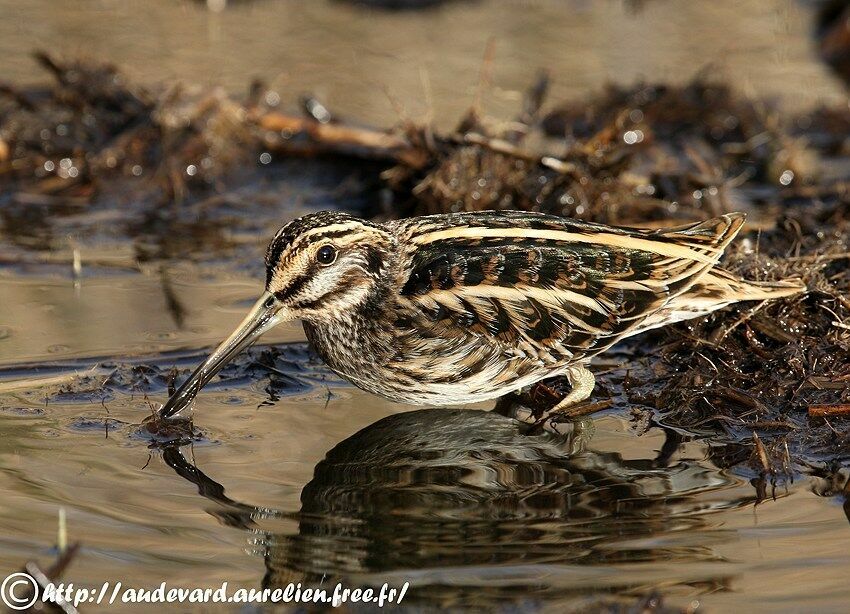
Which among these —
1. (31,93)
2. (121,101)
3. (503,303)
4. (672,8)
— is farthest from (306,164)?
(672,8)

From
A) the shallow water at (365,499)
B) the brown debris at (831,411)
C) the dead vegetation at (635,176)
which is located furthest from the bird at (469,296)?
the brown debris at (831,411)

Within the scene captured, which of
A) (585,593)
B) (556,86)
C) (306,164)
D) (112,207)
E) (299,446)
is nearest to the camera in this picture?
(585,593)

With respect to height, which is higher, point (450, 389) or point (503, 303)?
point (503, 303)

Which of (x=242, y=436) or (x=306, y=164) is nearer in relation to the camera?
(x=242, y=436)

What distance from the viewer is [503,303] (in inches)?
232

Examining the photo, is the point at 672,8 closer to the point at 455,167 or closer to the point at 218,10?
the point at 218,10

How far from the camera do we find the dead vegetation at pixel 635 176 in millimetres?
6203

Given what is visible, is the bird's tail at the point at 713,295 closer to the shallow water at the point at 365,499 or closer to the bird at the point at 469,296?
the bird at the point at 469,296

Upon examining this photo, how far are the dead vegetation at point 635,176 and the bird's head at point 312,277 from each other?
4.65 feet

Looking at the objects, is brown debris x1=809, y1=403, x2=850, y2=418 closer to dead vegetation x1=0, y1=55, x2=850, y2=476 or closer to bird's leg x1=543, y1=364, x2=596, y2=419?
dead vegetation x1=0, y1=55, x2=850, y2=476

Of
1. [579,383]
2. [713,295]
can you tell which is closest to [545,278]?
[579,383]

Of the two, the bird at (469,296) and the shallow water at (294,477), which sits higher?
the bird at (469,296)

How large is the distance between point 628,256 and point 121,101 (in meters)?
4.97

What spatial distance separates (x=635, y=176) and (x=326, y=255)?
3.36 metres
